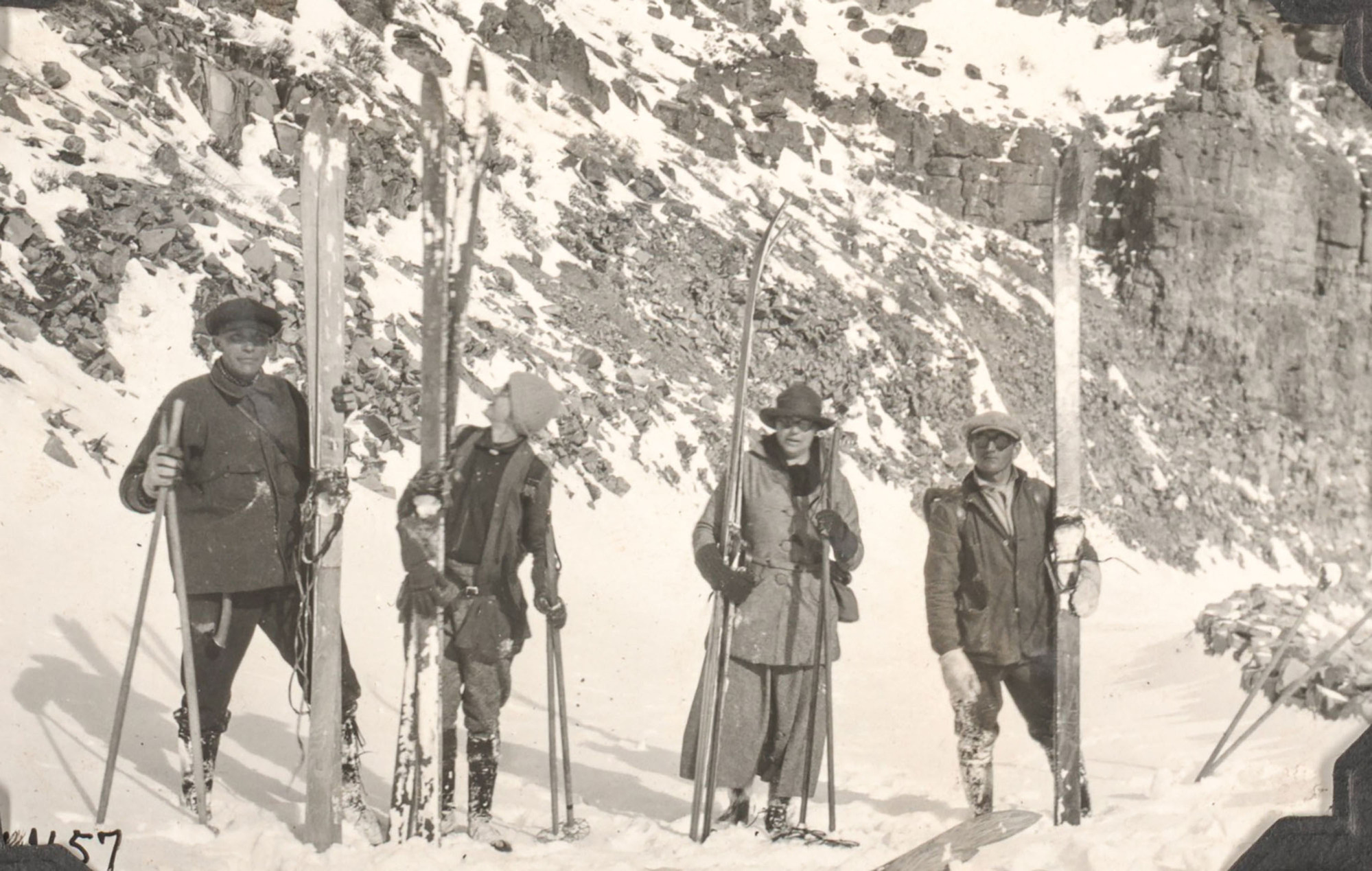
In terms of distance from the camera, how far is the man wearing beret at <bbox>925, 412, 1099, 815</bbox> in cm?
418

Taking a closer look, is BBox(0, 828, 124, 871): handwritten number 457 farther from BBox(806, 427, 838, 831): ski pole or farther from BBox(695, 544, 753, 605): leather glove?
BBox(806, 427, 838, 831): ski pole

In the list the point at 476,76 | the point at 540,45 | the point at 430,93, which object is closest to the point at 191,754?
the point at 430,93

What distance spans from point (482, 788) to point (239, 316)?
1.57m

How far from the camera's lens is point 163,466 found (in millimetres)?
3836

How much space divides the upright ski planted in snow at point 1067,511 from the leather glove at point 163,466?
2.60 metres

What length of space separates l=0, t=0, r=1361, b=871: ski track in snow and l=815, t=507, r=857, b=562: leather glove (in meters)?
0.46

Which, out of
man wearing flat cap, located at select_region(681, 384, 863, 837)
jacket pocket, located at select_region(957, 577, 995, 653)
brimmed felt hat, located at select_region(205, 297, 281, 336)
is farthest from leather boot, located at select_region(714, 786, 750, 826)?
brimmed felt hat, located at select_region(205, 297, 281, 336)

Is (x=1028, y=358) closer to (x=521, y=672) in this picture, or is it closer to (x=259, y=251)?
(x=521, y=672)

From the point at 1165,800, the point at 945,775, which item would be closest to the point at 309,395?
the point at 945,775

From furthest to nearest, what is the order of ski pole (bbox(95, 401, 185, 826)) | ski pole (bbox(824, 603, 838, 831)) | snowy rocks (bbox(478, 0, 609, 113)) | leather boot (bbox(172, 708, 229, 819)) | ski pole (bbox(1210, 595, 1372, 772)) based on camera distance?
1. snowy rocks (bbox(478, 0, 609, 113))
2. ski pole (bbox(1210, 595, 1372, 772))
3. ski pole (bbox(824, 603, 838, 831))
4. leather boot (bbox(172, 708, 229, 819))
5. ski pole (bbox(95, 401, 185, 826))

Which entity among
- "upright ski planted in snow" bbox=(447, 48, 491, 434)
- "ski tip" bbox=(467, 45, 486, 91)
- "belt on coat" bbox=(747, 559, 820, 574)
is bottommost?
"belt on coat" bbox=(747, 559, 820, 574)

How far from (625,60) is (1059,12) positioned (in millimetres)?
1614

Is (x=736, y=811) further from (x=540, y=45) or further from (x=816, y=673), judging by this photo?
(x=540, y=45)

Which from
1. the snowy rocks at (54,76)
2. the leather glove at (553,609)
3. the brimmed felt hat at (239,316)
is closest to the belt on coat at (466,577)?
the leather glove at (553,609)
